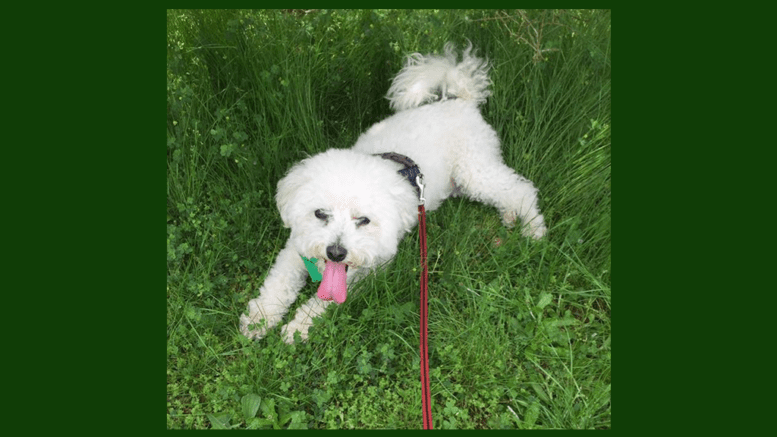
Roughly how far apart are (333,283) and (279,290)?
0.45m

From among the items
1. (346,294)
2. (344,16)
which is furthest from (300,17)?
(346,294)

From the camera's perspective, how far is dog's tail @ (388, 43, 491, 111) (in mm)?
2926

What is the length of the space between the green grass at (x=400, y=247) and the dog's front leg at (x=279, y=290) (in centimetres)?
10

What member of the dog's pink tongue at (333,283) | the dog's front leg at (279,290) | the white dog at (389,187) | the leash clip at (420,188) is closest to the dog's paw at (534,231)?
the white dog at (389,187)

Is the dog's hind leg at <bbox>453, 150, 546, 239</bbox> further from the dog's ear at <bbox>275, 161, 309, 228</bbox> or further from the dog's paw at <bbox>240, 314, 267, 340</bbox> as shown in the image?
the dog's paw at <bbox>240, 314, 267, 340</bbox>

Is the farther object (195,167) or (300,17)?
(300,17)

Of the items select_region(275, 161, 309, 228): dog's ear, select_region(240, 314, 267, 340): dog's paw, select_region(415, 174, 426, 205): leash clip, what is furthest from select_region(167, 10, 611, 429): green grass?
select_region(275, 161, 309, 228): dog's ear

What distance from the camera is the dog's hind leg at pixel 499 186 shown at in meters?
2.77

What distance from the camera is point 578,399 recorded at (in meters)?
2.00

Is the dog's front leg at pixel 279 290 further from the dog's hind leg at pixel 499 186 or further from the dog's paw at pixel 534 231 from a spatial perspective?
the dog's paw at pixel 534 231

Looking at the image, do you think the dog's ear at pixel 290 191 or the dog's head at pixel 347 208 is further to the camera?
the dog's ear at pixel 290 191

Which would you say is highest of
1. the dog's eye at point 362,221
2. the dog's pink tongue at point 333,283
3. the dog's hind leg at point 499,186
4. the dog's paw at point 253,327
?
the dog's eye at point 362,221

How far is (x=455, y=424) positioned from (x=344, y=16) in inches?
117

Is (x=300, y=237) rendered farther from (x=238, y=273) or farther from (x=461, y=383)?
(x=461, y=383)
